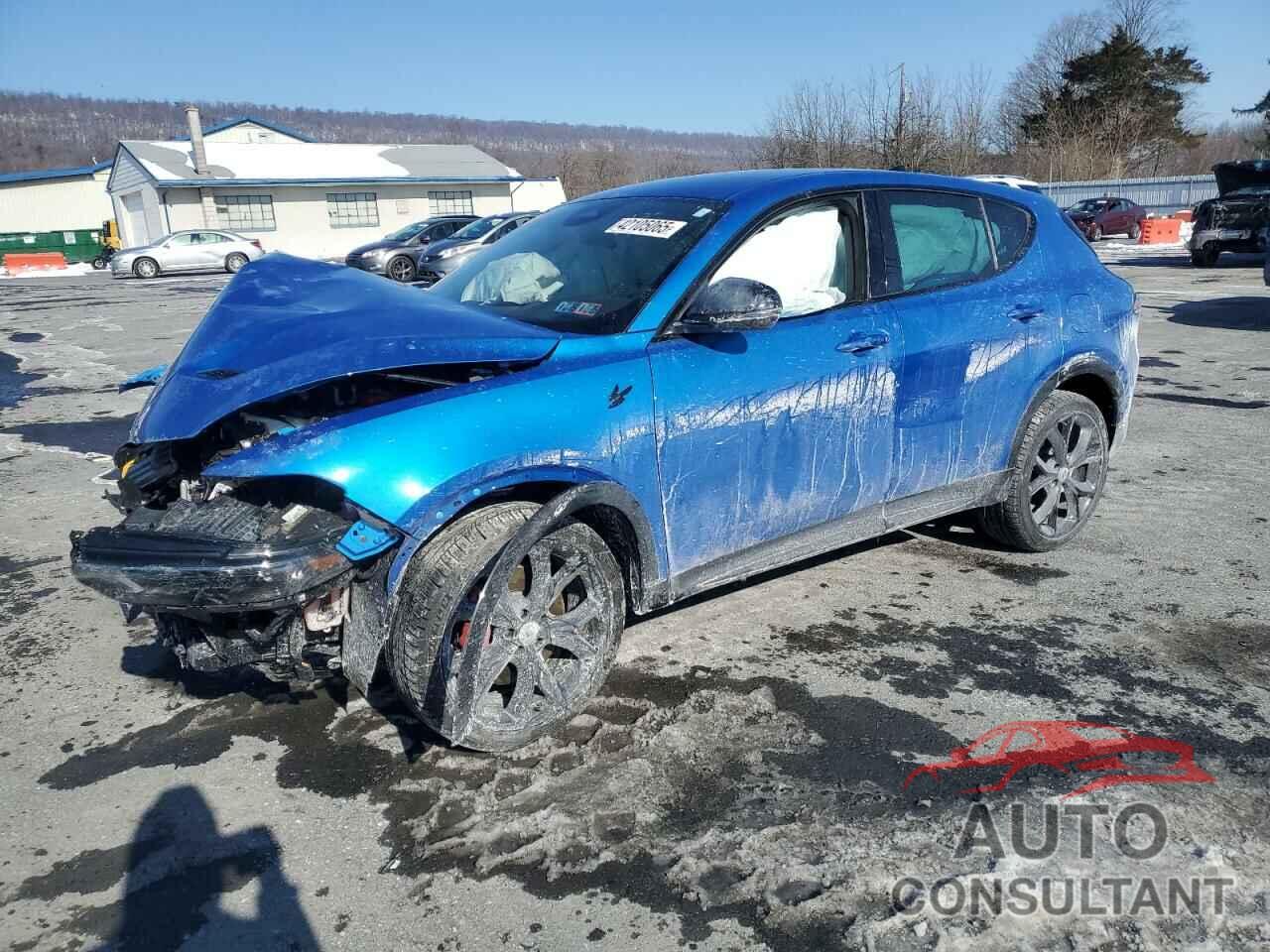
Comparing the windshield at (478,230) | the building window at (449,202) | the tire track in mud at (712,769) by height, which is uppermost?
the building window at (449,202)

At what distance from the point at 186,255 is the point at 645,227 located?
30.1 metres

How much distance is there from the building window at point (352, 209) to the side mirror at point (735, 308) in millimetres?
41381

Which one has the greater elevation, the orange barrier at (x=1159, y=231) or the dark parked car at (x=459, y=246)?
the dark parked car at (x=459, y=246)

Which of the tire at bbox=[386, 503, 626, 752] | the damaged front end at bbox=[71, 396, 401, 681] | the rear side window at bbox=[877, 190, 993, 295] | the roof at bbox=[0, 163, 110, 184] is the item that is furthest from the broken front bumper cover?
the roof at bbox=[0, 163, 110, 184]

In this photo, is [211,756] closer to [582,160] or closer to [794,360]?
[794,360]

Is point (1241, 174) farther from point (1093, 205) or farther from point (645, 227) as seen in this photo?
point (645, 227)

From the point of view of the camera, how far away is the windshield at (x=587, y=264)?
129 inches

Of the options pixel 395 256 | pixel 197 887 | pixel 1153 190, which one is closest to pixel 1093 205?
pixel 1153 190

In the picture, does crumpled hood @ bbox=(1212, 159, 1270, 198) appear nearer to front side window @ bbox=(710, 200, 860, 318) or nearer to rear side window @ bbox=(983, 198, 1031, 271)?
rear side window @ bbox=(983, 198, 1031, 271)

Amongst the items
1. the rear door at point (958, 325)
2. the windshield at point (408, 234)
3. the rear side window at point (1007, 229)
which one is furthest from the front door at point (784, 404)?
the windshield at point (408, 234)

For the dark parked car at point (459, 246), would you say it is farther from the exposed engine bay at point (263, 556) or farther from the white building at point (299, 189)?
the white building at point (299, 189)

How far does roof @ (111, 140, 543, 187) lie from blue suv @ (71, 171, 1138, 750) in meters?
38.2
